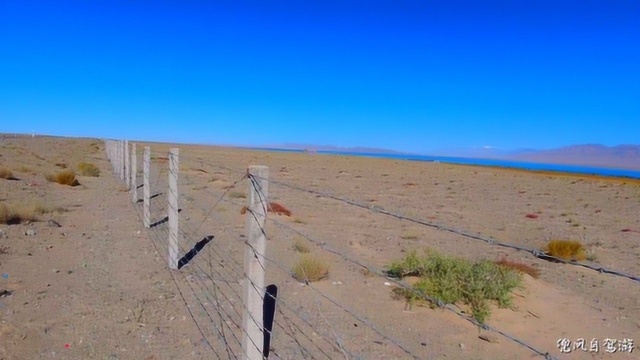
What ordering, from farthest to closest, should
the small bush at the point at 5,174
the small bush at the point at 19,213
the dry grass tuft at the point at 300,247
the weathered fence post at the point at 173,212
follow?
the small bush at the point at 5,174 → the small bush at the point at 19,213 → the dry grass tuft at the point at 300,247 → the weathered fence post at the point at 173,212

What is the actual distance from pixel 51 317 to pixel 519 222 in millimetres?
14341

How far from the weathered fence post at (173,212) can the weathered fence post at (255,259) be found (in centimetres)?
351

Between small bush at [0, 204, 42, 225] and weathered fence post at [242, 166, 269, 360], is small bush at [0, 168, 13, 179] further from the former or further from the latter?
weathered fence post at [242, 166, 269, 360]

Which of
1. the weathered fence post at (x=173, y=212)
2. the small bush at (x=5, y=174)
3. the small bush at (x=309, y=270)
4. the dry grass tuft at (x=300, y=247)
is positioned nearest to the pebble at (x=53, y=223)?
the weathered fence post at (x=173, y=212)

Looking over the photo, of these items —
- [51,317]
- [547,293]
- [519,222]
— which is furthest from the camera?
[519,222]

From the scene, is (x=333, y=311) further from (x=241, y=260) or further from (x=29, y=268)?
(x=29, y=268)

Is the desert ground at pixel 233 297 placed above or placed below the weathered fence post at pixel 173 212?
below

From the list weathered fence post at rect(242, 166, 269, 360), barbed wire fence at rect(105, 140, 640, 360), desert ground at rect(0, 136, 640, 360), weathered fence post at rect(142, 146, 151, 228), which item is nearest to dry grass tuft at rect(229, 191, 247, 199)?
desert ground at rect(0, 136, 640, 360)

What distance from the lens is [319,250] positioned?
941 cm

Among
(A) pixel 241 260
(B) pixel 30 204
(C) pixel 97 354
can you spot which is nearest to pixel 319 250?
(A) pixel 241 260

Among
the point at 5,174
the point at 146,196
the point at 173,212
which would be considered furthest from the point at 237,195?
the point at 173,212

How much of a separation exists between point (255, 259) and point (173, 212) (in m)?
4.14

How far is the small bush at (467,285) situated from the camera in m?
6.36

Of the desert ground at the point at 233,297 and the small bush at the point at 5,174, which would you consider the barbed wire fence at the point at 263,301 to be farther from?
the small bush at the point at 5,174
